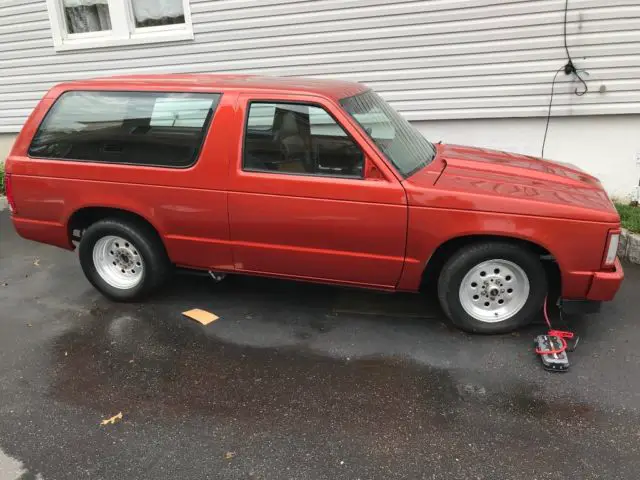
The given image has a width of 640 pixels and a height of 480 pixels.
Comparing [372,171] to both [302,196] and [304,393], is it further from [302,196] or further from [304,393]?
[304,393]

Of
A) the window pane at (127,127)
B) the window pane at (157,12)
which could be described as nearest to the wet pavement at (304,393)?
the window pane at (127,127)

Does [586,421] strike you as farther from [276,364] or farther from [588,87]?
[588,87]

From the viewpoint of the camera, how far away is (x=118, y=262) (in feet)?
14.9

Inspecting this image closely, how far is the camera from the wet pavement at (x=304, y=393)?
8.94 ft

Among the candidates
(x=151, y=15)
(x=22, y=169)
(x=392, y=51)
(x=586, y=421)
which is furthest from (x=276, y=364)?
(x=151, y=15)

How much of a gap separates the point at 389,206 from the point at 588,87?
4.11 metres

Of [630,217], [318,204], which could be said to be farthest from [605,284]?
[630,217]

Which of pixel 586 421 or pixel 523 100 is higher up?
pixel 523 100

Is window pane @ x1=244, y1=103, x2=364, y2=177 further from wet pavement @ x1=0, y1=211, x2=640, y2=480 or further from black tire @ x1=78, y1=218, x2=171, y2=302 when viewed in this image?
wet pavement @ x1=0, y1=211, x2=640, y2=480

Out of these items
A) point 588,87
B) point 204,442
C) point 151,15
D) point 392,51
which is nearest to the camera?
point 204,442

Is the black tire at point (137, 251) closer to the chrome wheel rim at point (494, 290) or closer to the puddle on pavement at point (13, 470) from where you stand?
the puddle on pavement at point (13, 470)

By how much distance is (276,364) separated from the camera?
11.9ft

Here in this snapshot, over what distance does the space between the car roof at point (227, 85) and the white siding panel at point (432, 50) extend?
2731 mm

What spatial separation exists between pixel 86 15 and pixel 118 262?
561cm
